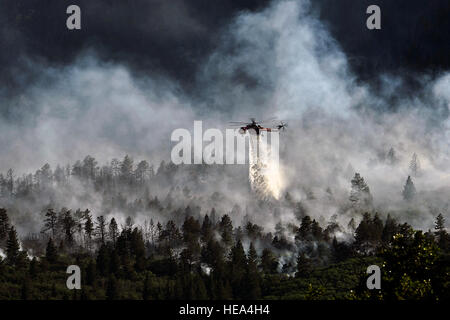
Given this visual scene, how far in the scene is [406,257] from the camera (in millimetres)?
73375
